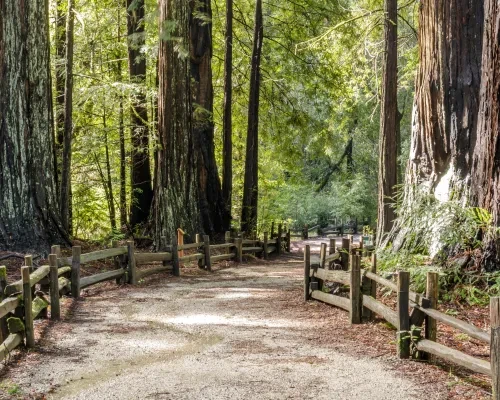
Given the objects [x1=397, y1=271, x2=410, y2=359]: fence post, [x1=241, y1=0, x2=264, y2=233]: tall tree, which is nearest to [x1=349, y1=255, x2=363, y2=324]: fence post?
[x1=397, y1=271, x2=410, y2=359]: fence post

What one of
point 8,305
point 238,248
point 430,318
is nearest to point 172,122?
point 238,248

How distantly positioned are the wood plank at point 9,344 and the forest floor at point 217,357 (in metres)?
0.15

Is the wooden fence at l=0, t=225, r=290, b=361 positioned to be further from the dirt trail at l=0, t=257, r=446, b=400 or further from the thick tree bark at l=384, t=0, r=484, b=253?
the thick tree bark at l=384, t=0, r=484, b=253

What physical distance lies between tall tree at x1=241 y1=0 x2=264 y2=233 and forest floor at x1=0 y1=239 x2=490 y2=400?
41.2 ft

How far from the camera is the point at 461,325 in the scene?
5.77 m

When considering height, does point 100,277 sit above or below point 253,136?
below

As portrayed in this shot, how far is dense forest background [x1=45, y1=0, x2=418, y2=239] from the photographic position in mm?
18328

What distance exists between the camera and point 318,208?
40.3 m

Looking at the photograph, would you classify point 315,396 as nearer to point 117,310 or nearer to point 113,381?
point 113,381

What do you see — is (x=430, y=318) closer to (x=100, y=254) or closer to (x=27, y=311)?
(x=27, y=311)

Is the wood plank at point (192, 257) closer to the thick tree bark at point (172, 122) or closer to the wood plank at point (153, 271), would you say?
the wood plank at point (153, 271)

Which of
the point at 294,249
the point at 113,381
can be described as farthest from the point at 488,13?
the point at 294,249

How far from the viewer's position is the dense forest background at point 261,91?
18328 mm

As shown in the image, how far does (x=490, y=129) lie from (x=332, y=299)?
339cm
